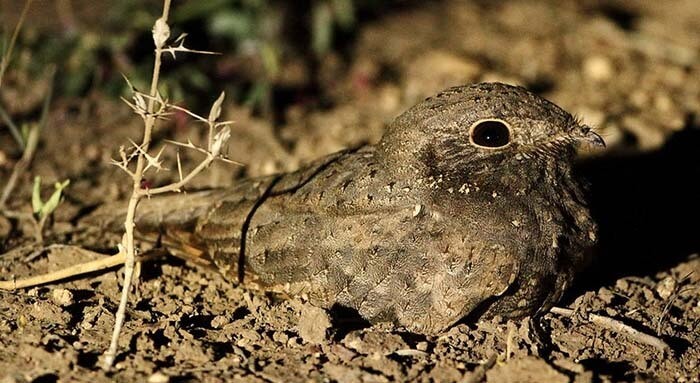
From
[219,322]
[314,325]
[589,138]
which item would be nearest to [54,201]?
[219,322]

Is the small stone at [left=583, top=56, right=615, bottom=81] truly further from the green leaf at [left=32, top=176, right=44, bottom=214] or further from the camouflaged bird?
the green leaf at [left=32, top=176, right=44, bottom=214]

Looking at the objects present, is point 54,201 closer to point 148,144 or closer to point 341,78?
point 148,144

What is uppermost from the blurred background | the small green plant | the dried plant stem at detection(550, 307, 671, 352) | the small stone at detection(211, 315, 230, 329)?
the blurred background

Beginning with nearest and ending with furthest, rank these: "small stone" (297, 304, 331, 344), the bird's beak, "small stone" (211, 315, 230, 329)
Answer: "small stone" (297, 304, 331, 344) < "small stone" (211, 315, 230, 329) < the bird's beak

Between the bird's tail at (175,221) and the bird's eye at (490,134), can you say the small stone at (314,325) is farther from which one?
the bird's eye at (490,134)

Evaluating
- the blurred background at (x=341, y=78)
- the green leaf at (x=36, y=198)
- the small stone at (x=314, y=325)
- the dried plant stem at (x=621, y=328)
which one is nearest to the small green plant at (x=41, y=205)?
the green leaf at (x=36, y=198)

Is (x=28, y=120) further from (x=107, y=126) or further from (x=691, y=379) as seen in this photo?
(x=691, y=379)

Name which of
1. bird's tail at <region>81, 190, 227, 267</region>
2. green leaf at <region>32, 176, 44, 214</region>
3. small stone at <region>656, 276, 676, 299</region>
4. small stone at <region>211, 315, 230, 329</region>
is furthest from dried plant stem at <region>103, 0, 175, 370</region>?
small stone at <region>656, 276, 676, 299</region>
